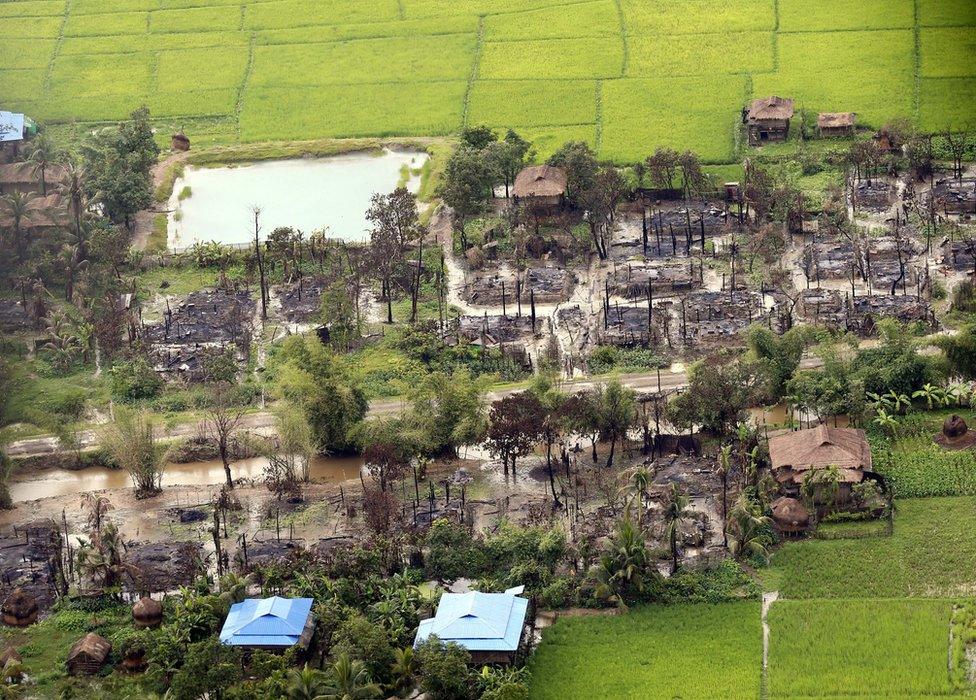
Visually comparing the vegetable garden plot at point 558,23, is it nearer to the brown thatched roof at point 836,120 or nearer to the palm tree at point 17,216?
the brown thatched roof at point 836,120

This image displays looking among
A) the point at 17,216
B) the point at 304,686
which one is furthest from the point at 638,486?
the point at 17,216

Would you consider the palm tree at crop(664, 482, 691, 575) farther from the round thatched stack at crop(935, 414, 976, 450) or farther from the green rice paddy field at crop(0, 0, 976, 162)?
the green rice paddy field at crop(0, 0, 976, 162)

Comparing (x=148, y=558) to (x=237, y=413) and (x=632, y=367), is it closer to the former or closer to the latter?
(x=237, y=413)

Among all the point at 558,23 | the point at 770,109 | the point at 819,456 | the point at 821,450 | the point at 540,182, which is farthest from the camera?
the point at 558,23

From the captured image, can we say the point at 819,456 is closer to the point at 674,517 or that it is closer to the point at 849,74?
the point at 674,517

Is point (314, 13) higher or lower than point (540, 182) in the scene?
higher
